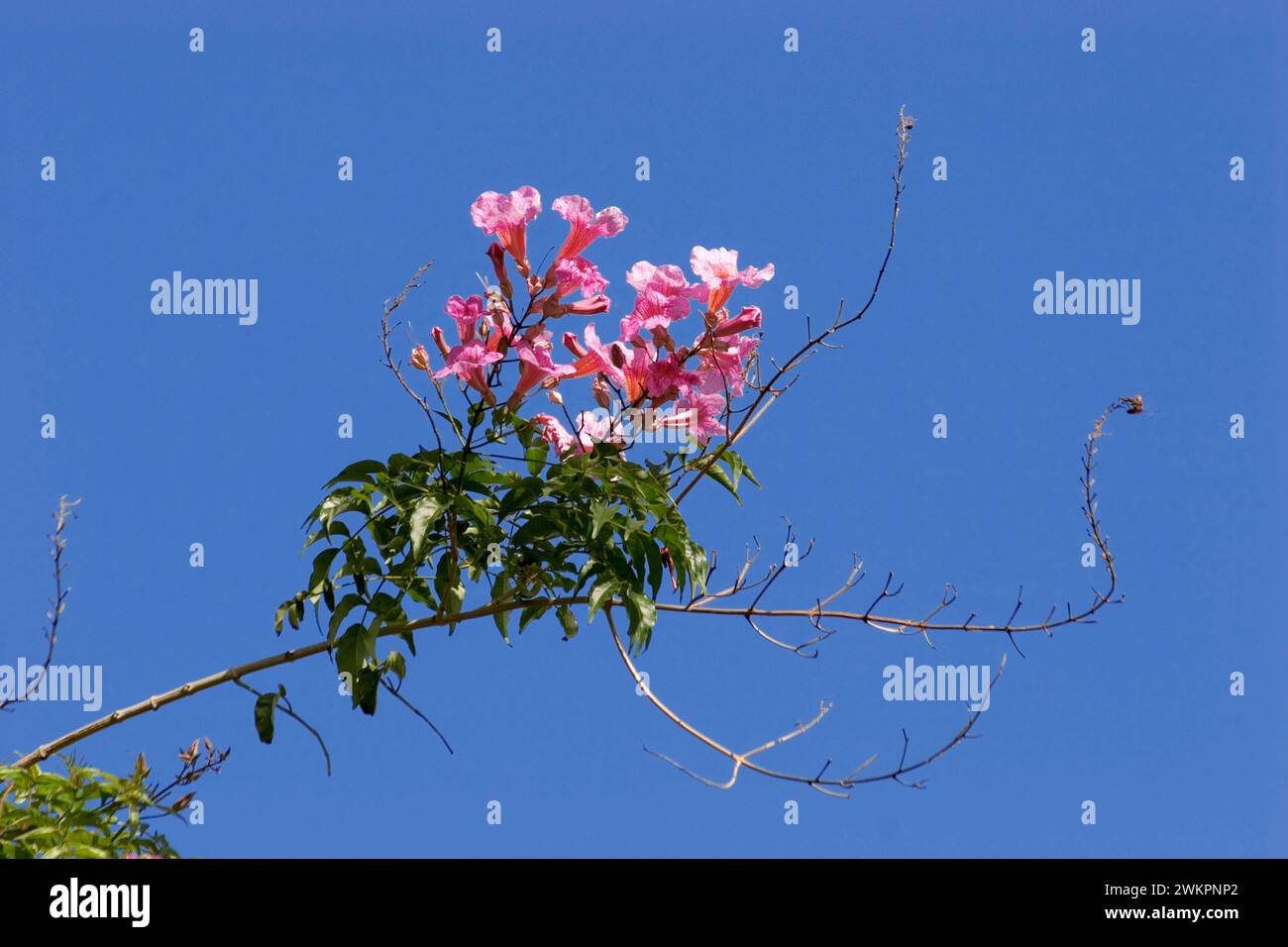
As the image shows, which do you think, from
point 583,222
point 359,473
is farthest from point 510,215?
point 359,473

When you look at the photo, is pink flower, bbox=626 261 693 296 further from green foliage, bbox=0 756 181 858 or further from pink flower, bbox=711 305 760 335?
green foliage, bbox=0 756 181 858

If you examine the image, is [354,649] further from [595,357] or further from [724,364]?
[724,364]

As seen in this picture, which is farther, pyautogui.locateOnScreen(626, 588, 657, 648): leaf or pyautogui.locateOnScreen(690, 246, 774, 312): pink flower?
pyautogui.locateOnScreen(690, 246, 774, 312): pink flower

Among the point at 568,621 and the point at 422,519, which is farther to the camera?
the point at 568,621

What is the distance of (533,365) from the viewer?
3.31m

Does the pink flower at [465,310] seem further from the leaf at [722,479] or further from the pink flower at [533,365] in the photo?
the leaf at [722,479]

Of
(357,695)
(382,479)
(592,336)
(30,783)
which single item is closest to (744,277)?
(592,336)

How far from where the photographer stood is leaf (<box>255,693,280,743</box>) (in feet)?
10.9

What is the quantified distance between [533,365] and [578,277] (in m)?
0.22

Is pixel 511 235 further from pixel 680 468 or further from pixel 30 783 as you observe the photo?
pixel 30 783

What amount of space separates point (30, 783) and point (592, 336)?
5.29 ft

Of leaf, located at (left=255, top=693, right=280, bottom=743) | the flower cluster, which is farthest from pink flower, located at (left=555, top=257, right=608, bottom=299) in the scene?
leaf, located at (left=255, top=693, right=280, bottom=743)

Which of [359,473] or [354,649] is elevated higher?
[359,473]
